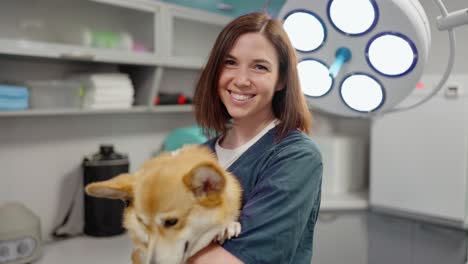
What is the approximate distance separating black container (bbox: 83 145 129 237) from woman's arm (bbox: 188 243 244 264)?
55.8 inches

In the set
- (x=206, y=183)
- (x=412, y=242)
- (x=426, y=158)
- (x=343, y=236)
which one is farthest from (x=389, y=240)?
(x=206, y=183)

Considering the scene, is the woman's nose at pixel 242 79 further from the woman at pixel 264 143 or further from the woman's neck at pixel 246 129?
the woman's neck at pixel 246 129

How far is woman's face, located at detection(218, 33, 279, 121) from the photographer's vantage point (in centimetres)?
89

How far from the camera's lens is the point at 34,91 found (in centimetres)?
187

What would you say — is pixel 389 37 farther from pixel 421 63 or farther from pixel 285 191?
pixel 285 191

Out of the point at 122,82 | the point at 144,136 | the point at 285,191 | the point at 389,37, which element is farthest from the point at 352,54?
the point at 144,136

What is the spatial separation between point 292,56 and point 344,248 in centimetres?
157

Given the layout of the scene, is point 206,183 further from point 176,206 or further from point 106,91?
point 106,91

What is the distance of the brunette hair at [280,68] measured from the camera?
0.91 meters

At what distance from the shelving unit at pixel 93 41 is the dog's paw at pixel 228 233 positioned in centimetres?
139

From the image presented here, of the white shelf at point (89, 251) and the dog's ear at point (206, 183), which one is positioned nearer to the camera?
the dog's ear at point (206, 183)

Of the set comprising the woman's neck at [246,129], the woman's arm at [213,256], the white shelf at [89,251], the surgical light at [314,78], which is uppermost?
the surgical light at [314,78]


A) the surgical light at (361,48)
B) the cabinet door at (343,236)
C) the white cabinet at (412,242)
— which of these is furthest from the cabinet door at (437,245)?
the surgical light at (361,48)

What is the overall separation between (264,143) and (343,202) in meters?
1.43
